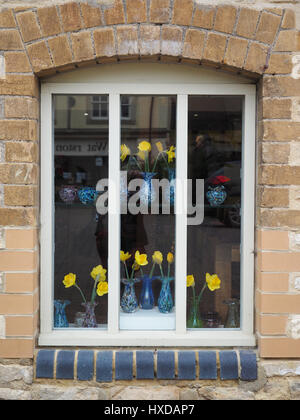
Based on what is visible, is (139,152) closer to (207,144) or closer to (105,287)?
(207,144)

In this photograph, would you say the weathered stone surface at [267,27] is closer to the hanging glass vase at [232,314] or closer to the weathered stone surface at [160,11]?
the weathered stone surface at [160,11]

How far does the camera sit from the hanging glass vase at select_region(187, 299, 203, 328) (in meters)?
3.45

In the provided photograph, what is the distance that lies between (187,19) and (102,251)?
1741 mm

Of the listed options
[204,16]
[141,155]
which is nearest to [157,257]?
[141,155]

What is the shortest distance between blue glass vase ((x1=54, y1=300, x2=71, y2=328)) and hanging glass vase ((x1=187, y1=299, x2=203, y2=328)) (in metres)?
0.91

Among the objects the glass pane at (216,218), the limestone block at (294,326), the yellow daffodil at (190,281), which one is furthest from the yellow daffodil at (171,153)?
the limestone block at (294,326)

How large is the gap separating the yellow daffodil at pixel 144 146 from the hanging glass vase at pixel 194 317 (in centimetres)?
121

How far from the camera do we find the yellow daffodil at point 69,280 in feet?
11.6

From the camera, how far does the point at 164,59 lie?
325 centimetres

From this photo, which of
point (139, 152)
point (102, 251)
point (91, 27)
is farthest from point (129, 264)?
point (91, 27)

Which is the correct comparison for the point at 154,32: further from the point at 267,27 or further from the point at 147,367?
the point at 147,367

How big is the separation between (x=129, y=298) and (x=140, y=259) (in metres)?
0.31

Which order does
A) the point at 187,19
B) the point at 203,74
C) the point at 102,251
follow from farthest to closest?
1. the point at 102,251
2. the point at 203,74
3. the point at 187,19

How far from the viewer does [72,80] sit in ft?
10.9
